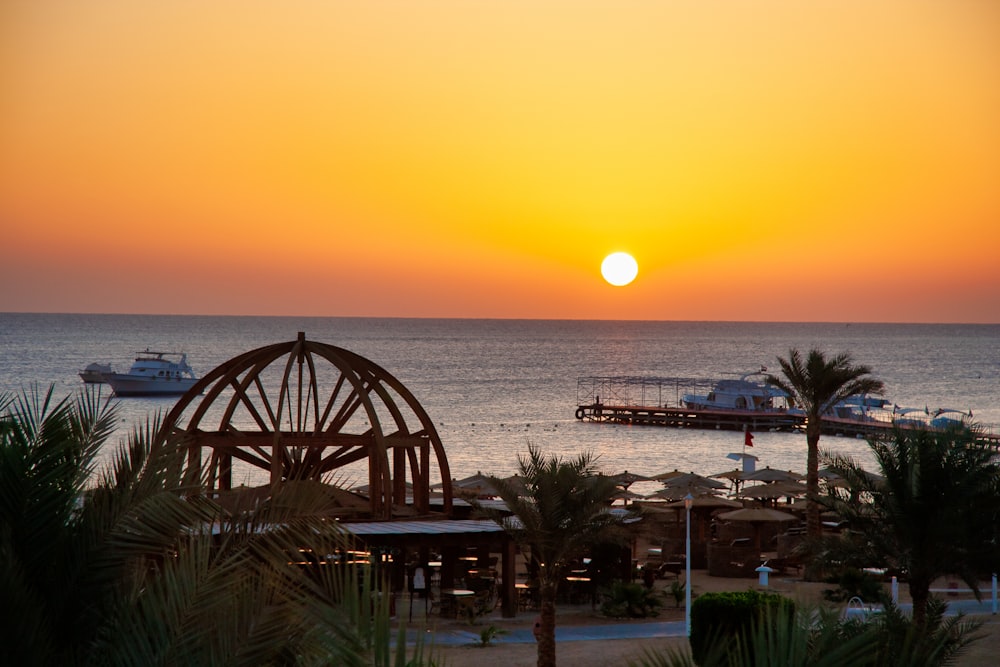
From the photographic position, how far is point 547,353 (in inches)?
7387

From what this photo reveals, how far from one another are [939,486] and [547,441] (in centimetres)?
5985

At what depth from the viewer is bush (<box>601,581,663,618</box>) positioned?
21.6 m

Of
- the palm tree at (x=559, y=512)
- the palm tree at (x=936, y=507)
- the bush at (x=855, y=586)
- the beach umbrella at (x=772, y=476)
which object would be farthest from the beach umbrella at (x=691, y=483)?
the palm tree at (x=936, y=507)

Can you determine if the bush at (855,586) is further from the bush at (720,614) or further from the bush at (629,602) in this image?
the bush at (720,614)

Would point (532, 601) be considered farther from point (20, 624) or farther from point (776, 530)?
point (20, 624)

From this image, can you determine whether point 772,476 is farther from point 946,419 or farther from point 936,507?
point 936,507

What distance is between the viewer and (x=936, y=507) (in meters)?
16.2

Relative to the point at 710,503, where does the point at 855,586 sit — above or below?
below

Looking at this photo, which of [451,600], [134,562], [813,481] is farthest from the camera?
[813,481]

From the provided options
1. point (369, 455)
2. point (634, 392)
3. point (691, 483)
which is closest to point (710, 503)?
point (691, 483)

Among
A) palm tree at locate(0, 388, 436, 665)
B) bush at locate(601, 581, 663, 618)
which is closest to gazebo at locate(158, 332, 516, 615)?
bush at locate(601, 581, 663, 618)

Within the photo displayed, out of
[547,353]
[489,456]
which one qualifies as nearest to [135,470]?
[489,456]

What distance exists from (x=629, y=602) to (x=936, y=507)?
7.13 metres

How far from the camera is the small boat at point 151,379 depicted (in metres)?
98.5
